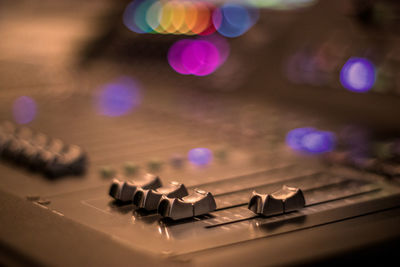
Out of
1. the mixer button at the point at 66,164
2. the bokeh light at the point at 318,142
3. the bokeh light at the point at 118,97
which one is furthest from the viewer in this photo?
the bokeh light at the point at 118,97

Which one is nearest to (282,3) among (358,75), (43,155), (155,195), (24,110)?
(358,75)

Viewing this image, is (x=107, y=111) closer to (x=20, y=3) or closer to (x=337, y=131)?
(x=337, y=131)

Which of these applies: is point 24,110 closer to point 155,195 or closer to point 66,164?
point 66,164

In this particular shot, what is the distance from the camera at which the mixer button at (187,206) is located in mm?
582

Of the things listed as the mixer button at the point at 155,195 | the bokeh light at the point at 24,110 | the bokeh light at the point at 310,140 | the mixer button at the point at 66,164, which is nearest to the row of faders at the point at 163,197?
the mixer button at the point at 155,195

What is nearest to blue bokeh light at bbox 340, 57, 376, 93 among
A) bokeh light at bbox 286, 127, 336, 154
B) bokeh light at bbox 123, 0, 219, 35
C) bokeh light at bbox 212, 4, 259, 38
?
bokeh light at bbox 286, 127, 336, 154

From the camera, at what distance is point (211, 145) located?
0.96m

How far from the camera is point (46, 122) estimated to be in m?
1.15

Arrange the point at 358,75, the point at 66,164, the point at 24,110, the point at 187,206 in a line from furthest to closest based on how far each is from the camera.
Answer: the point at 24,110 → the point at 358,75 → the point at 66,164 → the point at 187,206

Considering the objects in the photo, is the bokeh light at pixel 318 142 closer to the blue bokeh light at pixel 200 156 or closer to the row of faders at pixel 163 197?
the blue bokeh light at pixel 200 156

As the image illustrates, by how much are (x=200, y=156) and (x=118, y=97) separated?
0.60m

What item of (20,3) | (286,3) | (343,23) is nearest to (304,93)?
(343,23)

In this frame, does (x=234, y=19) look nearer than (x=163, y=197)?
No

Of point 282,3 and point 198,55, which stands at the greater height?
point 282,3
